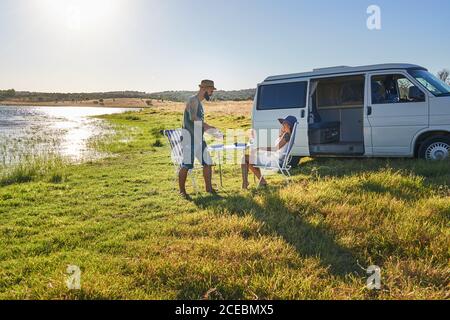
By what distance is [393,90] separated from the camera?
830cm

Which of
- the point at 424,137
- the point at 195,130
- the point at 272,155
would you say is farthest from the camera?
the point at 424,137

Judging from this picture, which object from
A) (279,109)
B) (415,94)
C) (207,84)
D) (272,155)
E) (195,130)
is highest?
(207,84)

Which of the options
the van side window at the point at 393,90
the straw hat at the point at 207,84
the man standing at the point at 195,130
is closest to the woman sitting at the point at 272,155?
the man standing at the point at 195,130

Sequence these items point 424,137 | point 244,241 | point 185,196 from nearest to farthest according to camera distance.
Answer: point 244,241 < point 185,196 < point 424,137

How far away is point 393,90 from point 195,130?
439cm

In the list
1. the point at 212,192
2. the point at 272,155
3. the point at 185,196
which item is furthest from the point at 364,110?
the point at 185,196

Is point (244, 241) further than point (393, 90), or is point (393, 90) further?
point (393, 90)

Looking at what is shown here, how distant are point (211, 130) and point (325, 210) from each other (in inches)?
96.6

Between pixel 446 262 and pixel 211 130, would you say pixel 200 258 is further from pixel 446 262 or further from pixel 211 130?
pixel 211 130

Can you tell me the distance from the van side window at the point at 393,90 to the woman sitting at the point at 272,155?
2437 millimetres

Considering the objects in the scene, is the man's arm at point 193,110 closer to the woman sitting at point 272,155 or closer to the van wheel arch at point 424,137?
the woman sitting at point 272,155

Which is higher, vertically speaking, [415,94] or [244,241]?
[415,94]

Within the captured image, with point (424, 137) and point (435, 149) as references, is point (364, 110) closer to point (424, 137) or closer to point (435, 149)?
point (424, 137)

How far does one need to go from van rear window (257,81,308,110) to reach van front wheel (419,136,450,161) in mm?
2677
